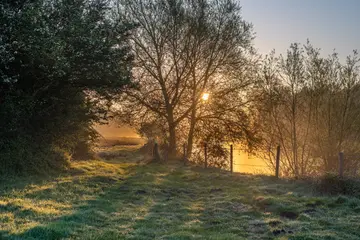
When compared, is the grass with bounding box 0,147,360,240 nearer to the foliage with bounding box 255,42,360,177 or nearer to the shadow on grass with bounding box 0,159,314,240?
the shadow on grass with bounding box 0,159,314,240

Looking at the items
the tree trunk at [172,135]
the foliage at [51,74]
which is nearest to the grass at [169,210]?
the foliage at [51,74]

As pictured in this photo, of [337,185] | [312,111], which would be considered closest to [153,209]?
[337,185]

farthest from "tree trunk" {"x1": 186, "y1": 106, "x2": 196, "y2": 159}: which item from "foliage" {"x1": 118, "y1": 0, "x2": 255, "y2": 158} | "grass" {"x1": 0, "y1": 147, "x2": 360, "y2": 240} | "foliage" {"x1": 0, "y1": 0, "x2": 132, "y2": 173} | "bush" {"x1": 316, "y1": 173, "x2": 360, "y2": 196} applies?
"bush" {"x1": 316, "y1": 173, "x2": 360, "y2": 196}

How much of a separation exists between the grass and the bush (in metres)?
0.75

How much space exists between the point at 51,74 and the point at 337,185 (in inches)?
533

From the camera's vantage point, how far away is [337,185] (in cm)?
1428

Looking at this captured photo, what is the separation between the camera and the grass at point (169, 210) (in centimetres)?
898

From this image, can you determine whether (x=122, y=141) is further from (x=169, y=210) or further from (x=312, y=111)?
(x=169, y=210)

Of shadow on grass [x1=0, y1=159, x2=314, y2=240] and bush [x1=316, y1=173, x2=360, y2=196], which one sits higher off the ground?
bush [x1=316, y1=173, x2=360, y2=196]

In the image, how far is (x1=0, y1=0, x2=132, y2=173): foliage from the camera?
15.4 metres

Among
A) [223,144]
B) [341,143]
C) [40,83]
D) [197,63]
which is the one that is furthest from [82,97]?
[341,143]

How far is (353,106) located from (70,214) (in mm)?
20192

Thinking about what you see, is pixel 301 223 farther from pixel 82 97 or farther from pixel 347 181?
pixel 82 97

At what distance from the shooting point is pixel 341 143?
2447 cm
